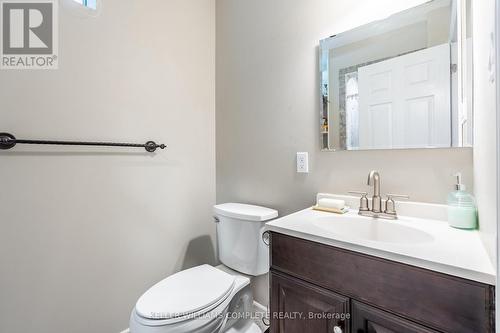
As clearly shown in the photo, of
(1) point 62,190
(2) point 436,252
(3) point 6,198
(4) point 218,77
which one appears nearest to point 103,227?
(1) point 62,190

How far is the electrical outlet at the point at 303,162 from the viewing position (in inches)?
50.8

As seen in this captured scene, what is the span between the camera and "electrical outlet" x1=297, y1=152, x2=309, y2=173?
4.23ft

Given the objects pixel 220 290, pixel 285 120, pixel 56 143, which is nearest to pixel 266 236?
pixel 220 290

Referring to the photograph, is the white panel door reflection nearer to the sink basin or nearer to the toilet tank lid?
the sink basin

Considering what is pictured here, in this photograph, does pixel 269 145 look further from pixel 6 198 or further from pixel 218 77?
pixel 6 198

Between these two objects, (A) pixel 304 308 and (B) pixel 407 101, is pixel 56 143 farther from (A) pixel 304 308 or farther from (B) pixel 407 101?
(B) pixel 407 101

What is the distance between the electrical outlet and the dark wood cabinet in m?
0.51

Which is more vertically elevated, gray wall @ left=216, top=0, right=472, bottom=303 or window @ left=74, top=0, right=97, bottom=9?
window @ left=74, top=0, right=97, bottom=9

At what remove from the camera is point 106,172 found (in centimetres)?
127

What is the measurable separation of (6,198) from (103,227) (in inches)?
16.0

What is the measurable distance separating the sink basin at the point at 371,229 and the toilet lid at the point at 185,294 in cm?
56

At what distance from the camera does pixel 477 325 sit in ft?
1.71

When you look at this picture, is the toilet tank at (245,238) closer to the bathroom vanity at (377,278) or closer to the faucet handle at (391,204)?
the bathroom vanity at (377,278)

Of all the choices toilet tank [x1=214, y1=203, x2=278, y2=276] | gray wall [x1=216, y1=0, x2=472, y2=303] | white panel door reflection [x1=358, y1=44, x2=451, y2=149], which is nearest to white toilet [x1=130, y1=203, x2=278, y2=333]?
toilet tank [x1=214, y1=203, x2=278, y2=276]
